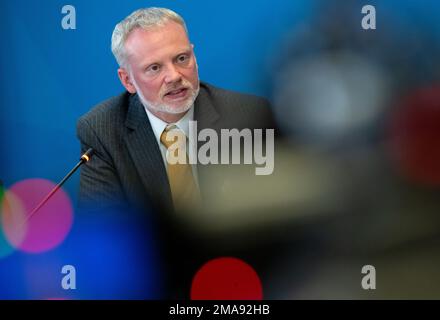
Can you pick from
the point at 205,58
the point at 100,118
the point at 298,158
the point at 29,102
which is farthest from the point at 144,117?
the point at 298,158

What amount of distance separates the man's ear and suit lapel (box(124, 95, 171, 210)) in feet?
0.09

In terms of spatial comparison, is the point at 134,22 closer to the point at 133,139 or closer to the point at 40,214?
the point at 133,139

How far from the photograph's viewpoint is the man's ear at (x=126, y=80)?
5.11 feet

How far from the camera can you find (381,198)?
5.18 feet

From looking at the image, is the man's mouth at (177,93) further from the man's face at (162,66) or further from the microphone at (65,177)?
the microphone at (65,177)

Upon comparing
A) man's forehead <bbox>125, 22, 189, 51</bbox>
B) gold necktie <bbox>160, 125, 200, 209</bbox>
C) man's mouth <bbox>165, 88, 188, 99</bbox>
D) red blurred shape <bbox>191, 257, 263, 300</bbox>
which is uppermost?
man's forehead <bbox>125, 22, 189, 51</bbox>

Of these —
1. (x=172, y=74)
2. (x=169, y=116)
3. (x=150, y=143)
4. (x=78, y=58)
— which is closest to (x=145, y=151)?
(x=150, y=143)

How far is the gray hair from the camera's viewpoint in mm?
1536

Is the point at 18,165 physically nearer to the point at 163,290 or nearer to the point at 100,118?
the point at 100,118

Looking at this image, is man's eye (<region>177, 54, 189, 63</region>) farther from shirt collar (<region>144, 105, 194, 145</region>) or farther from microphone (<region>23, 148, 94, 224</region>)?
microphone (<region>23, 148, 94, 224</region>)

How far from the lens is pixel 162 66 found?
5.00 ft

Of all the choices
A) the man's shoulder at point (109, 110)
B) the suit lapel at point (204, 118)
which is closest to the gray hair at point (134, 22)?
the man's shoulder at point (109, 110)

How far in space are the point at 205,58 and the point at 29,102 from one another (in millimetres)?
575

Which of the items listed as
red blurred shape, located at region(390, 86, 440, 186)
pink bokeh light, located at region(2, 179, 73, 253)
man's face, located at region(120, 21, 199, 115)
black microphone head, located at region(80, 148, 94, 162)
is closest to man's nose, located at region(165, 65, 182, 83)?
man's face, located at region(120, 21, 199, 115)
